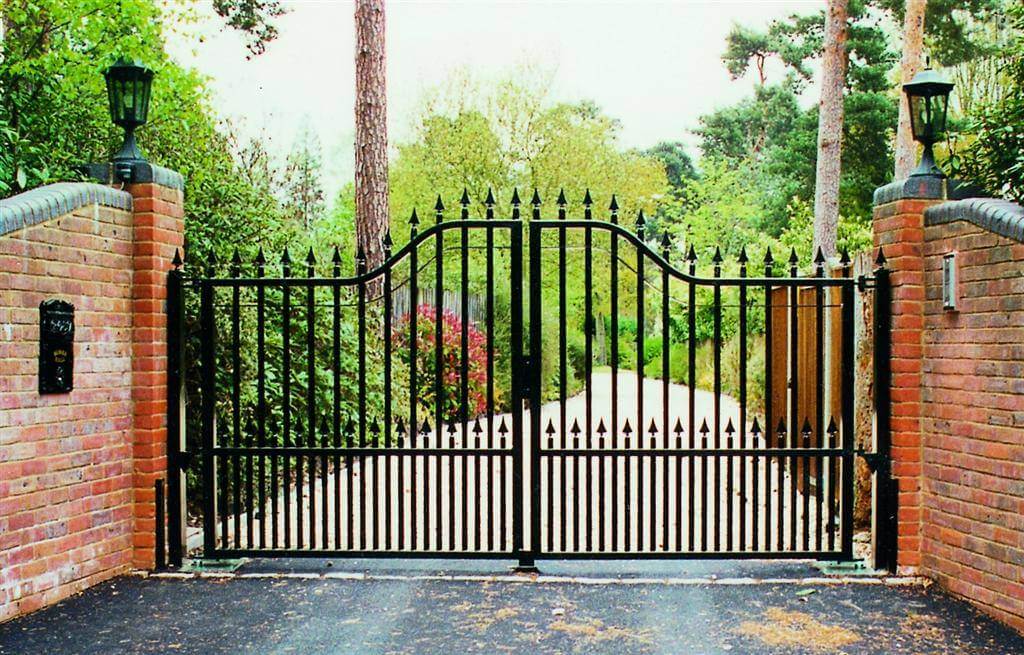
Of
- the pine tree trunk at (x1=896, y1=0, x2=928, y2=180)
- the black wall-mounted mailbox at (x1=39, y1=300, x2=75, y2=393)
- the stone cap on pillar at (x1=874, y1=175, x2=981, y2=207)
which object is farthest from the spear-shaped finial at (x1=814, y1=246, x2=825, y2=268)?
the pine tree trunk at (x1=896, y1=0, x2=928, y2=180)

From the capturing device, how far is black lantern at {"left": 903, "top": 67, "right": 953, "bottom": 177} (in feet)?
20.6

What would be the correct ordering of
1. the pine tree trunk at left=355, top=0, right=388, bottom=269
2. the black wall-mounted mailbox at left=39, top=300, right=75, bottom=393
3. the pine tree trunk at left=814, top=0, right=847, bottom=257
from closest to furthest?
the black wall-mounted mailbox at left=39, top=300, right=75, bottom=393 < the pine tree trunk at left=355, top=0, right=388, bottom=269 < the pine tree trunk at left=814, top=0, right=847, bottom=257

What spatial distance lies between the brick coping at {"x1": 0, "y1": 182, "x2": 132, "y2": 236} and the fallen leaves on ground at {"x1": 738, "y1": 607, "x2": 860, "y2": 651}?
4.45 m

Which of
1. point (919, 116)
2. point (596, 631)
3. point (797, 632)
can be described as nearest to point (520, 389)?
point (596, 631)

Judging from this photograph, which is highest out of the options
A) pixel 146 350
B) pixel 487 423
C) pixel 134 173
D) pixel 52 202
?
pixel 134 173

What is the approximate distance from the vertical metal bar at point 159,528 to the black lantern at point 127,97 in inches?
78.7

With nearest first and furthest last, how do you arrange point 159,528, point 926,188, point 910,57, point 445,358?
1. point 926,188
2. point 159,528
3. point 445,358
4. point 910,57

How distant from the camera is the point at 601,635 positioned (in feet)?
17.1

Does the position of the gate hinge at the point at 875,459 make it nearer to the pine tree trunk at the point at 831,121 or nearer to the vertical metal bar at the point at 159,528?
the vertical metal bar at the point at 159,528

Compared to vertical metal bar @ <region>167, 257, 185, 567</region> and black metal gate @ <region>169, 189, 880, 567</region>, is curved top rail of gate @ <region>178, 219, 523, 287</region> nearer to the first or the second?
black metal gate @ <region>169, 189, 880, 567</region>

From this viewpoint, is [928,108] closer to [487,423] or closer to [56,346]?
[487,423]

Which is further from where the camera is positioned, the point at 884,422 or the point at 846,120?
the point at 846,120

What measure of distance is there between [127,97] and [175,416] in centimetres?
208

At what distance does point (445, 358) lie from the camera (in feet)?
47.1
